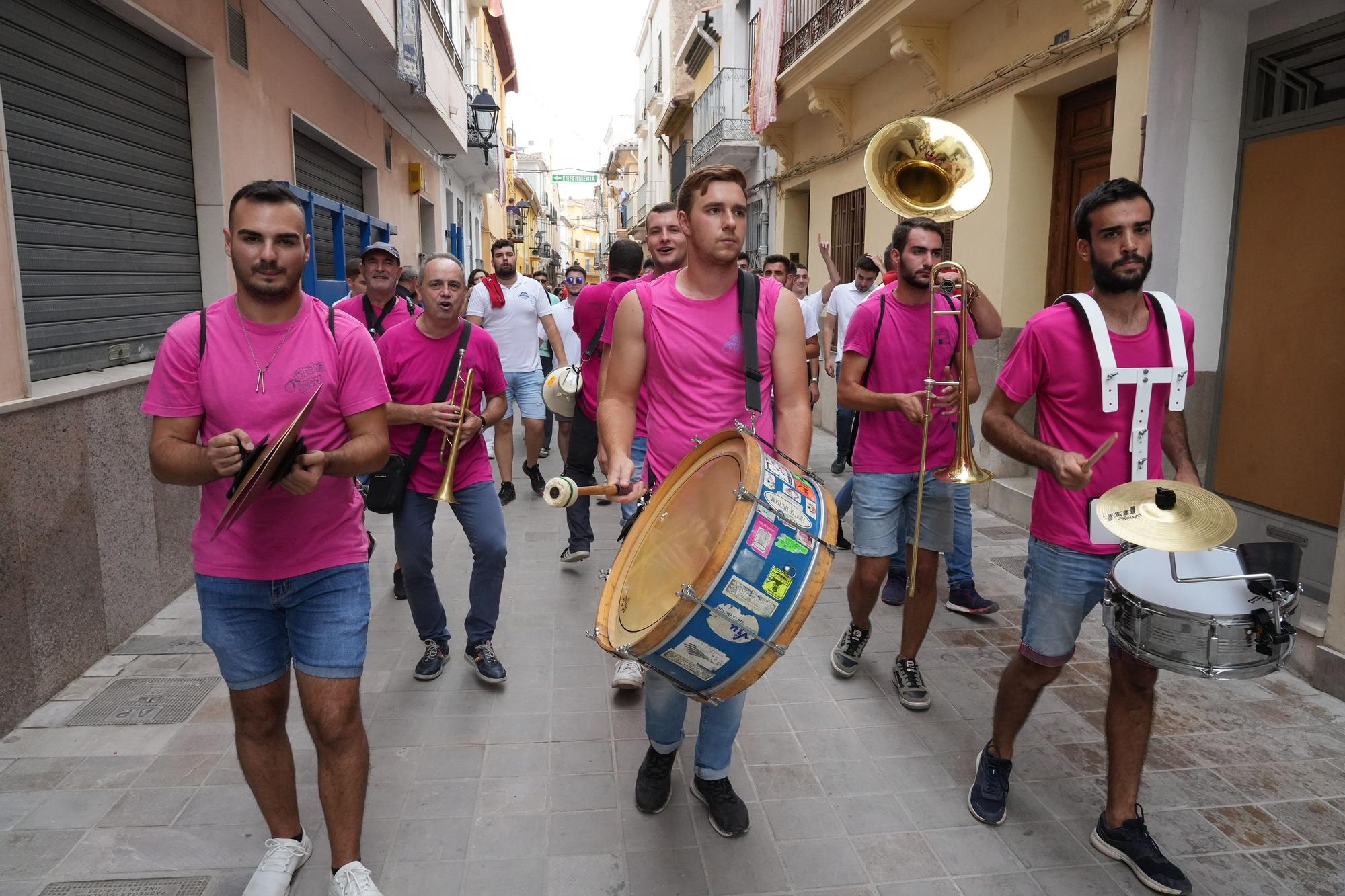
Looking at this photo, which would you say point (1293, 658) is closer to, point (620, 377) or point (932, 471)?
point (932, 471)

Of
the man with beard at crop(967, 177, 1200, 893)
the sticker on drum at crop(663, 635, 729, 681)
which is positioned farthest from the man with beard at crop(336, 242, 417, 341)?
the man with beard at crop(967, 177, 1200, 893)

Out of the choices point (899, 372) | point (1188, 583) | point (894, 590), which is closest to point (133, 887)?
point (1188, 583)

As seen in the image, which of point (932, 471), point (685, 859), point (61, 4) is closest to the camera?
point (685, 859)

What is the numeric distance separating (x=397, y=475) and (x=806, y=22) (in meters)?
10.4

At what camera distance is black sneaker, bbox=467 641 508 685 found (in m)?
4.30

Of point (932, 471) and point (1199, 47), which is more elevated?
point (1199, 47)

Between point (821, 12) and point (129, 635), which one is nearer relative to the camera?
point (129, 635)

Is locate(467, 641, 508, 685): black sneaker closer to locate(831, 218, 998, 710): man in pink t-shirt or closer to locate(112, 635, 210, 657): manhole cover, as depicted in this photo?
locate(112, 635, 210, 657): manhole cover

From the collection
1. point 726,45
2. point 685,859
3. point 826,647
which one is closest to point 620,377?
point 685,859

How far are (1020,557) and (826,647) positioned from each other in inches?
87.2

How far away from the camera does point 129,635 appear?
484 cm

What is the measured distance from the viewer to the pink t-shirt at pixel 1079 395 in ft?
9.53

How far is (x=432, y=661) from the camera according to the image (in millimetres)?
4402

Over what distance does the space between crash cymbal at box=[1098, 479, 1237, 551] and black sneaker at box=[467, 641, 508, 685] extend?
2.79 metres
